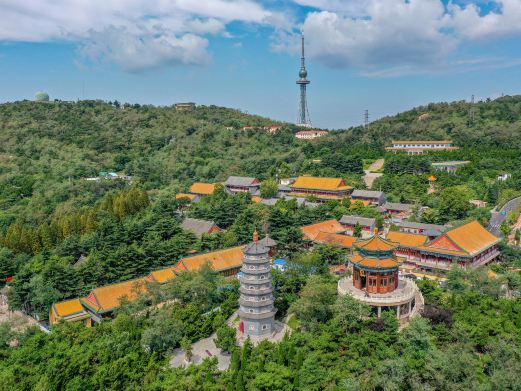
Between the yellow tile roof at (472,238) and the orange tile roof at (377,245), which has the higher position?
the orange tile roof at (377,245)

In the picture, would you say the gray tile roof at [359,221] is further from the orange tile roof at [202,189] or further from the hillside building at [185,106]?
the hillside building at [185,106]

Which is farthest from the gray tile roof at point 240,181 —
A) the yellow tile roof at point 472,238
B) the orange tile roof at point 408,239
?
the yellow tile roof at point 472,238

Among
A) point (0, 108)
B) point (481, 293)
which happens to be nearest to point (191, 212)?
point (481, 293)

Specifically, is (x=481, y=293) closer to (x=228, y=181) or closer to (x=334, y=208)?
(x=334, y=208)

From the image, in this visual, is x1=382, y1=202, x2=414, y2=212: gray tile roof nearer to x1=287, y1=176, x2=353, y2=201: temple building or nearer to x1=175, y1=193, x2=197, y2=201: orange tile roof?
x1=287, y1=176, x2=353, y2=201: temple building

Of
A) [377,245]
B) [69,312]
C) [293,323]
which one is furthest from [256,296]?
[69,312]

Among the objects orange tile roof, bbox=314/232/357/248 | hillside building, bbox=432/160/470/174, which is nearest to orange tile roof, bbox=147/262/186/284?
orange tile roof, bbox=314/232/357/248

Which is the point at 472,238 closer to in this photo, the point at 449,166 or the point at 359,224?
the point at 359,224
